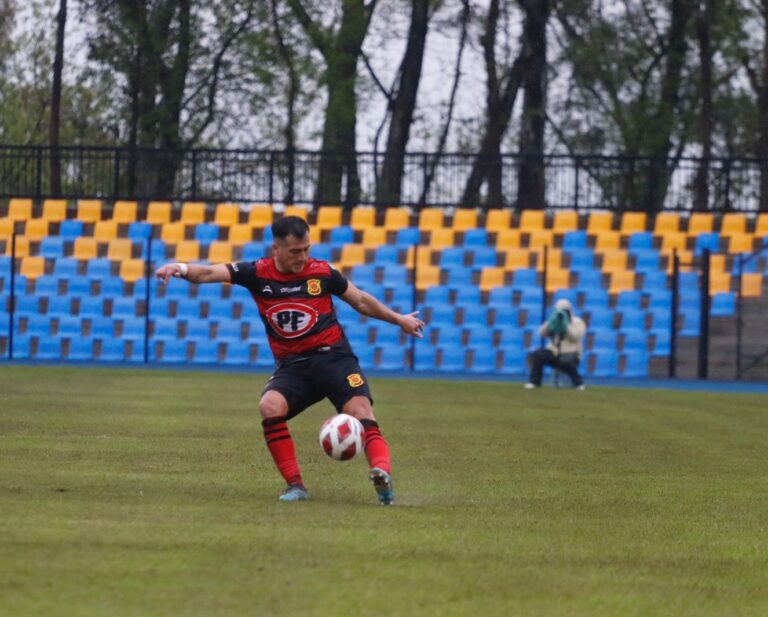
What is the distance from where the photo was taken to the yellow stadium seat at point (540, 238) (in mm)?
33969

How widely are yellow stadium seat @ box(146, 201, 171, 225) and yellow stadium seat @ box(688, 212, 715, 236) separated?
10.8m

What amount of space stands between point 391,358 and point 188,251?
15.6ft

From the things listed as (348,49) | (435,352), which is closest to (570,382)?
(435,352)

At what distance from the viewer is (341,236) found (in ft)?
113

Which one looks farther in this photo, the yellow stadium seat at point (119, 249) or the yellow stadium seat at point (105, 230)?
the yellow stadium seat at point (105, 230)

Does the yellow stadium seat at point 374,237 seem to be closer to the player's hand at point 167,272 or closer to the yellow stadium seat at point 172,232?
the yellow stadium seat at point 172,232

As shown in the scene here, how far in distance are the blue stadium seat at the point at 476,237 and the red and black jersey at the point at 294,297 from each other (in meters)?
24.1

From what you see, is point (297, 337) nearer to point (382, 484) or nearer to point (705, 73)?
point (382, 484)

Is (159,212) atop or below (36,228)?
atop

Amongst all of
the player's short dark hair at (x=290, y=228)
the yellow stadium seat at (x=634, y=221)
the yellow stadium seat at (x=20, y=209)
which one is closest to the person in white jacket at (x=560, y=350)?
the yellow stadium seat at (x=634, y=221)

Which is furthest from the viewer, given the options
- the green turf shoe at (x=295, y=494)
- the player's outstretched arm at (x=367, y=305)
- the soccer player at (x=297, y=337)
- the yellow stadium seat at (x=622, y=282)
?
the yellow stadium seat at (x=622, y=282)

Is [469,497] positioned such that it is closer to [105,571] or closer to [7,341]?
[105,571]

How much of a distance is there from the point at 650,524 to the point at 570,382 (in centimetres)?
2058

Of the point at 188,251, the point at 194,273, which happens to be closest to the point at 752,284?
the point at 188,251
